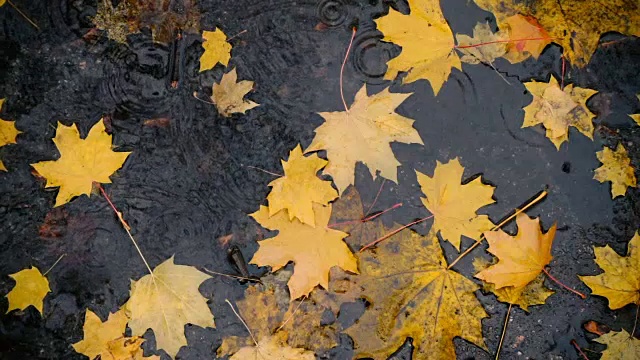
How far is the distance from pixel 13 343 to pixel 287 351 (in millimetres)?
1011

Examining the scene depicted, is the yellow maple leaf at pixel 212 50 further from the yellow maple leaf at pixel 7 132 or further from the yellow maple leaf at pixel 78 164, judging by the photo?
the yellow maple leaf at pixel 7 132

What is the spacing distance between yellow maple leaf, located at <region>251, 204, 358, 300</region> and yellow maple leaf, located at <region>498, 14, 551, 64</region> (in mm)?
929

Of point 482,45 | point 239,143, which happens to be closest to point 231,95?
point 239,143

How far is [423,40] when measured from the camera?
1.96 meters

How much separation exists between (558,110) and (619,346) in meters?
0.88

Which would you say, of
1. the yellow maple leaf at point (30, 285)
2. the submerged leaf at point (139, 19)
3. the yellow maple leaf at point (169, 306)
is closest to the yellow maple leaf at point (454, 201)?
the yellow maple leaf at point (169, 306)

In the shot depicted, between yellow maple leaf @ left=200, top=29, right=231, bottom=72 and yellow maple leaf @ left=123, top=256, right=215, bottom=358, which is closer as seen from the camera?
yellow maple leaf @ left=123, top=256, right=215, bottom=358

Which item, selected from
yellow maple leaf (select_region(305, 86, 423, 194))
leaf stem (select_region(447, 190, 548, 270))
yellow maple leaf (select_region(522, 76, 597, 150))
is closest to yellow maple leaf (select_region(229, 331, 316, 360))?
yellow maple leaf (select_region(305, 86, 423, 194))

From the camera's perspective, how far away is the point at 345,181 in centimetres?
196

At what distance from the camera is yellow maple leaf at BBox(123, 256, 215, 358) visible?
1936 millimetres

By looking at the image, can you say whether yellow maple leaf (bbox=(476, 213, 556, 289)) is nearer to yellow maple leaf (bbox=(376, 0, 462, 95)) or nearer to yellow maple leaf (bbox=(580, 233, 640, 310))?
yellow maple leaf (bbox=(580, 233, 640, 310))

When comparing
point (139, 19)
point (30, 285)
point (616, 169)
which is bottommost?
point (30, 285)

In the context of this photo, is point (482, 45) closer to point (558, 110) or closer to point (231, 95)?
point (558, 110)

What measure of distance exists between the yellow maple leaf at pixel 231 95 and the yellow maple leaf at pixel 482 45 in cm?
81
